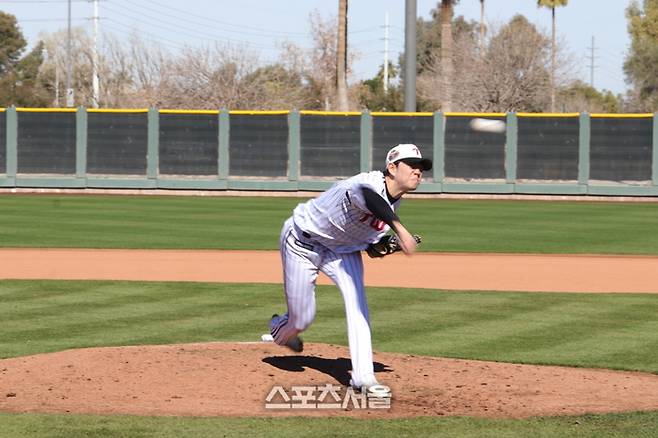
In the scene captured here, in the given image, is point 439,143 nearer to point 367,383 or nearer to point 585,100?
point 367,383

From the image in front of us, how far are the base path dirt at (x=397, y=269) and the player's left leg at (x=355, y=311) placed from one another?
24.7ft

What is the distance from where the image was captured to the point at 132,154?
38562 mm

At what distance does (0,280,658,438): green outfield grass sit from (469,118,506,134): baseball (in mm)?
22587

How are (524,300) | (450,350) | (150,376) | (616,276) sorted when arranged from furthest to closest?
(616,276)
(524,300)
(450,350)
(150,376)

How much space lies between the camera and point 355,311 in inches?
329

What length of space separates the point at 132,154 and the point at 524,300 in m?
25.6

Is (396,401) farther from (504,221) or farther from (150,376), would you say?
(504,221)

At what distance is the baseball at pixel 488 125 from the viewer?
3759 cm

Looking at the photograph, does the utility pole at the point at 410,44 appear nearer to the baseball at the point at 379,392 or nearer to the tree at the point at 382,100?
the baseball at the point at 379,392

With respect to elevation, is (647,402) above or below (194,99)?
below

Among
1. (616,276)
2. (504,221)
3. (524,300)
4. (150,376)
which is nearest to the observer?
(150,376)

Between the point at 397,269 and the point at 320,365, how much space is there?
8968mm

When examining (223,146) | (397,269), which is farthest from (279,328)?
(223,146)

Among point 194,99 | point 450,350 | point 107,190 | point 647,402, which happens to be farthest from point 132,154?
point 647,402
